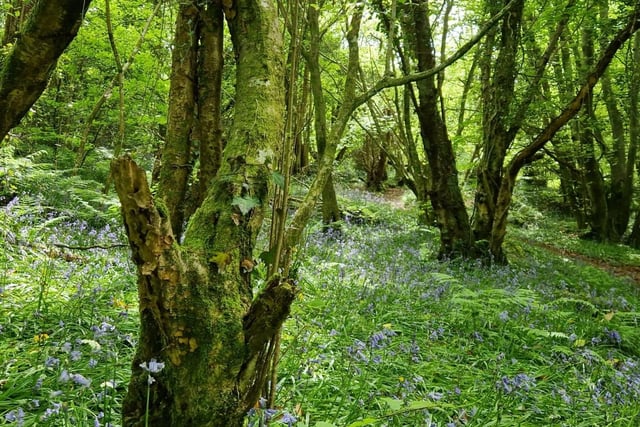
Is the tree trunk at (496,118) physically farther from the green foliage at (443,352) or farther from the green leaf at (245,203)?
the green leaf at (245,203)

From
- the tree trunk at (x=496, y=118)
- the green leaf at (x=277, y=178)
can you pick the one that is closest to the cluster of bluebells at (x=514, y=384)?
the green leaf at (x=277, y=178)

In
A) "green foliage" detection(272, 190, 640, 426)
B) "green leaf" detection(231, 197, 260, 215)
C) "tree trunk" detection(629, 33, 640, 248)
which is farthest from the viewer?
"tree trunk" detection(629, 33, 640, 248)

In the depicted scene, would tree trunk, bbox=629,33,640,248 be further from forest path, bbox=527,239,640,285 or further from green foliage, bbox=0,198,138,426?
green foliage, bbox=0,198,138,426

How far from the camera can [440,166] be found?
7414mm

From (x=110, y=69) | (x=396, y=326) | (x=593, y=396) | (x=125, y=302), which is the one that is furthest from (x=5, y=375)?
(x=110, y=69)

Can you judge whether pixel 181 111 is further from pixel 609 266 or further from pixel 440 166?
pixel 609 266

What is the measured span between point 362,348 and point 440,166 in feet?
18.1

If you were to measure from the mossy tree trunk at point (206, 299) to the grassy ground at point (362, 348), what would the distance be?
18 cm

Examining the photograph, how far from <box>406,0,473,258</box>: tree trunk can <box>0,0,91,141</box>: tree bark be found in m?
5.87

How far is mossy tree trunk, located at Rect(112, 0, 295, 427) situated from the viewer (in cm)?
133

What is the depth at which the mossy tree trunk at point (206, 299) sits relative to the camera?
1331 mm

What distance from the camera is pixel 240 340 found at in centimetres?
146

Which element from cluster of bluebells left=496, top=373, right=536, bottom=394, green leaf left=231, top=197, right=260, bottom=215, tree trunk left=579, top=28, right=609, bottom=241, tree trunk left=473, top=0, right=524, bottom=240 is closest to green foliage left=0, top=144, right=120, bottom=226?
green leaf left=231, top=197, right=260, bottom=215

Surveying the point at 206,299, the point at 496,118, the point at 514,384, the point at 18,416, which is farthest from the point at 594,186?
the point at 18,416
